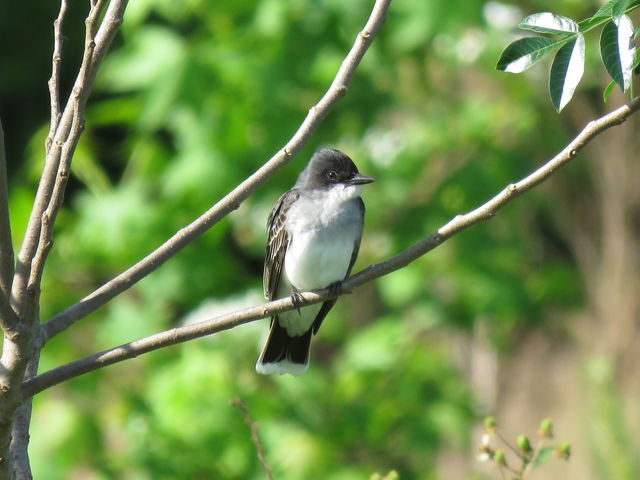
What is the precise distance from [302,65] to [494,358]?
13.7ft

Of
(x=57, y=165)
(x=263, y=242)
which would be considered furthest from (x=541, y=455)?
(x=263, y=242)

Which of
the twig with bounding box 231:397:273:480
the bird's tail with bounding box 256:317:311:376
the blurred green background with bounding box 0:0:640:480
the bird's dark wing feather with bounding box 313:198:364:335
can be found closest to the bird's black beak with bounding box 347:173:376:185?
the bird's dark wing feather with bounding box 313:198:364:335

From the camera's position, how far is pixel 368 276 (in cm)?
223

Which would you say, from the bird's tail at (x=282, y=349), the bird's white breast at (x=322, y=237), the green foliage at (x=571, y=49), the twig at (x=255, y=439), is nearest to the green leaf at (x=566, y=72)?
the green foliage at (x=571, y=49)

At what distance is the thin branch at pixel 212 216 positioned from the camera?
6.60 feet

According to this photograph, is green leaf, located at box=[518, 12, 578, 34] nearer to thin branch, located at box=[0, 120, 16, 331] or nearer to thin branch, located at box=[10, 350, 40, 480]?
thin branch, located at box=[0, 120, 16, 331]

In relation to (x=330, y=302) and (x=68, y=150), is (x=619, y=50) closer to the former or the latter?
(x=68, y=150)

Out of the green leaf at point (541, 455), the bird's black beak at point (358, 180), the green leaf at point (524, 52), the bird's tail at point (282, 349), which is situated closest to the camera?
the green leaf at point (524, 52)

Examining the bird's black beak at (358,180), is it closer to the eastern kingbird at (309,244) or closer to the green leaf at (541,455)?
the eastern kingbird at (309,244)

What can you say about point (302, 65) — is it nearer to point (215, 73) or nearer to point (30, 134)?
point (215, 73)

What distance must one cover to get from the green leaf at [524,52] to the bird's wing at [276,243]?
2066mm

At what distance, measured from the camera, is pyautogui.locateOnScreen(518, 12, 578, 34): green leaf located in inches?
74.6

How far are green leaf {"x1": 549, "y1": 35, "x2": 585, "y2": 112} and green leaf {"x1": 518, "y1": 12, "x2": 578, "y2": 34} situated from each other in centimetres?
3

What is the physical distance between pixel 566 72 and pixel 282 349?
2388 mm
